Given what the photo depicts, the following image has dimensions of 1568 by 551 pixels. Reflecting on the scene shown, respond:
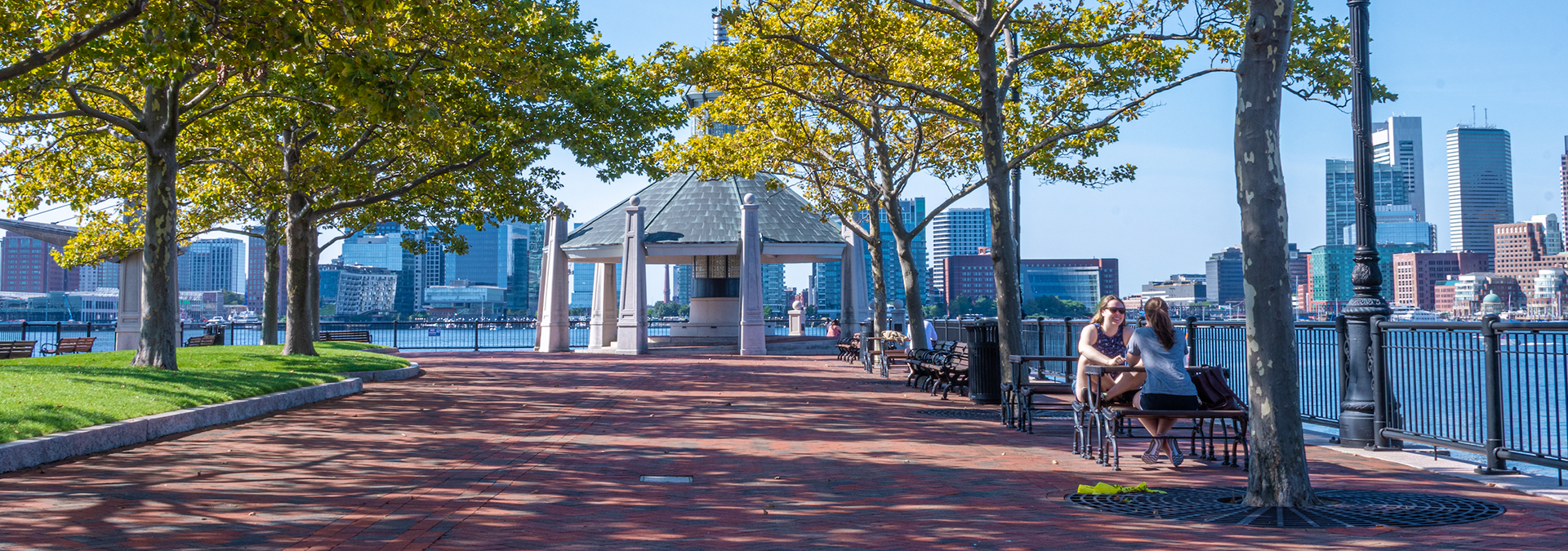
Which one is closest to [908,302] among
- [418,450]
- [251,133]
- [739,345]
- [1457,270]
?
[739,345]

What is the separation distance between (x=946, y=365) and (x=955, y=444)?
6068mm

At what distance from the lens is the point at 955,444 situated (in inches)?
397

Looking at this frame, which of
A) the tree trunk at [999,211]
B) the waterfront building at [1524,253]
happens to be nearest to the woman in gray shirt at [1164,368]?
the tree trunk at [999,211]

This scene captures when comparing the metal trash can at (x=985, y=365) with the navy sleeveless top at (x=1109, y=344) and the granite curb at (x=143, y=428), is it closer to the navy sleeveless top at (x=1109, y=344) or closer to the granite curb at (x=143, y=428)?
the navy sleeveless top at (x=1109, y=344)

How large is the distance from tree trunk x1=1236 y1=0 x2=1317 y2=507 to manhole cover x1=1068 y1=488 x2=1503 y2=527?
0.18 m

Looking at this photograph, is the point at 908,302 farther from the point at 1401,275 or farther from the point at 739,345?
the point at 1401,275

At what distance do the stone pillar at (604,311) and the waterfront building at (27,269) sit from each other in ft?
468

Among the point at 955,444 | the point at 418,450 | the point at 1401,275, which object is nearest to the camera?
the point at 418,450

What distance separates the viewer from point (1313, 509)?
20.4ft

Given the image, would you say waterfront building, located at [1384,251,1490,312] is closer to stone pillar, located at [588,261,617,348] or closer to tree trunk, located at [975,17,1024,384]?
stone pillar, located at [588,261,617,348]

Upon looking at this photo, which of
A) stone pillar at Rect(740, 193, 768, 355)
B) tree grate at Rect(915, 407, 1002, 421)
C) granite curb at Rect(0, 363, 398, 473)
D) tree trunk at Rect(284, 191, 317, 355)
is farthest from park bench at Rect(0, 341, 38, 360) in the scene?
stone pillar at Rect(740, 193, 768, 355)

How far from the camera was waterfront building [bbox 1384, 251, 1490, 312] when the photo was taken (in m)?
140

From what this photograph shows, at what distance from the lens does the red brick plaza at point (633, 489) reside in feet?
18.0

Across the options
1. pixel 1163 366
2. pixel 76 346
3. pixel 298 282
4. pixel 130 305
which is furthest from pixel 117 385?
pixel 130 305
